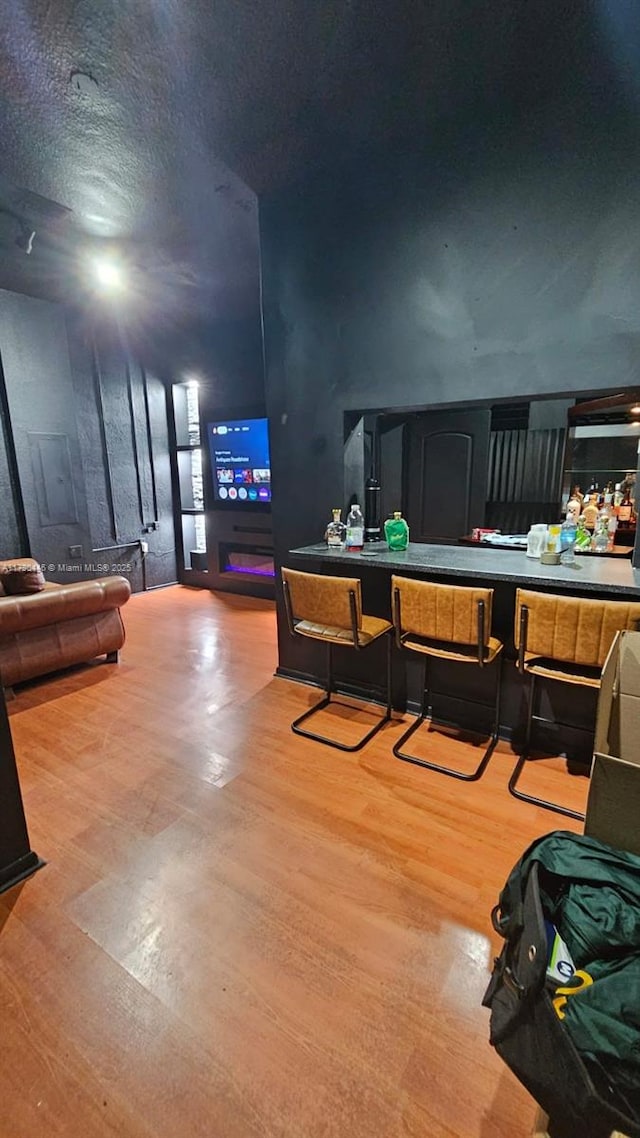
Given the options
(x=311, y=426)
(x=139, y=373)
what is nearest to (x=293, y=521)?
(x=311, y=426)

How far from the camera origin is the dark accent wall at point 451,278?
2143mm

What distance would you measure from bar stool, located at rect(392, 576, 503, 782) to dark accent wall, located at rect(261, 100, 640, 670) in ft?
3.36

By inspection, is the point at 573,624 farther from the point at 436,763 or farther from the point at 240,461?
the point at 240,461

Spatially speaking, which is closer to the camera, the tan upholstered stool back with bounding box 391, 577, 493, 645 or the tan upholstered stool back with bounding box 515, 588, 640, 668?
the tan upholstered stool back with bounding box 515, 588, 640, 668

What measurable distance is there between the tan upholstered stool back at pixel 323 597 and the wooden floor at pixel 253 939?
0.71 m

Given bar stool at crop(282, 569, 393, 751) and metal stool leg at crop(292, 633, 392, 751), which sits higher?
bar stool at crop(282, 569, 393, 751)

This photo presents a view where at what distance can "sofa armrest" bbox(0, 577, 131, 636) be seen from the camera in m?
3.10

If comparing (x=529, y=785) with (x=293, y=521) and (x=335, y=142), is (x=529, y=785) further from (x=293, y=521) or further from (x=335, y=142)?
(x=335, y=142)

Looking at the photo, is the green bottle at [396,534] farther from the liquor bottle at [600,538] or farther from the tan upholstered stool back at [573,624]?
the liquor bottle at [600,538]

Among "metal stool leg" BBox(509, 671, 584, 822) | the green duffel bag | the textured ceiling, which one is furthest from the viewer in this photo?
"metal stool leg" BBox(509, 671, 584, 822)

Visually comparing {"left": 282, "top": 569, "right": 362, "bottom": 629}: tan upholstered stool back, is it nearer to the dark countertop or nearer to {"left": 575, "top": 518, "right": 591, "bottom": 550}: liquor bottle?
the dark countertop

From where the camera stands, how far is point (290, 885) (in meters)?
1.73

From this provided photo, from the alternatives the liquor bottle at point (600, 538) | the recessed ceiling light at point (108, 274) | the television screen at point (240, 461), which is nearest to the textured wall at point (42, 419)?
the recessed ceiling light at point (108, 274)

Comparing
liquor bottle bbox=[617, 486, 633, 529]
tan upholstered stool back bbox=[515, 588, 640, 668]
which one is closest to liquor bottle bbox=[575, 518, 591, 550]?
tan upholstered stool back bbox=[515, 588, 640, 668]
